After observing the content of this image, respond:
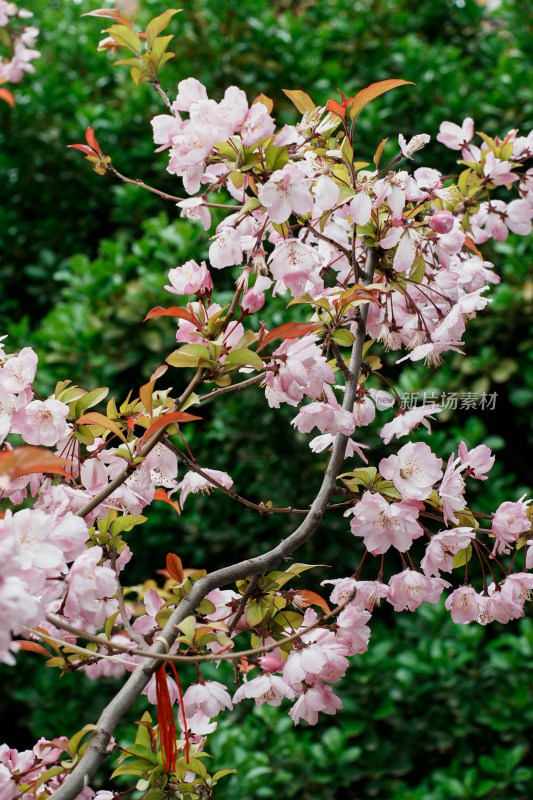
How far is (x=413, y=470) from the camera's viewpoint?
845 millimetres

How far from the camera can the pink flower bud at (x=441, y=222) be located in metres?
0.89

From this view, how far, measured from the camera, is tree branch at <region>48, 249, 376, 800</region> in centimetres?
65

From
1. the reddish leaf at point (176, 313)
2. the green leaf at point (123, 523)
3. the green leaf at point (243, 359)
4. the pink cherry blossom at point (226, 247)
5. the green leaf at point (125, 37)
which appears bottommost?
the green leaf at point (123, 523)

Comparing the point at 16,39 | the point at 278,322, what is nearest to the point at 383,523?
the point at 278,322

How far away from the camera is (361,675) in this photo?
192 cm

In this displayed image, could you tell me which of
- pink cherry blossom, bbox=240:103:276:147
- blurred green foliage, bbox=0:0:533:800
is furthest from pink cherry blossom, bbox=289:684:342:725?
blurred green foliage, bbox=0:0:533:800

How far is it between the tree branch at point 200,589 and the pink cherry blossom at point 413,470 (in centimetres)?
7

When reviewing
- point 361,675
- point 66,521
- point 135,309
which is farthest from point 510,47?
point 66,521

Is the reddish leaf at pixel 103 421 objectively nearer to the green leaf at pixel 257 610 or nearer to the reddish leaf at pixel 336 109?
the green leaf at pixel 257 610

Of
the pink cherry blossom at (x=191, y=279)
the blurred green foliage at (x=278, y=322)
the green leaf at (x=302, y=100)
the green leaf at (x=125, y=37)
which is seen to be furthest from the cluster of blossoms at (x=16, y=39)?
the pink cherry blossom at (x=191, y=279)

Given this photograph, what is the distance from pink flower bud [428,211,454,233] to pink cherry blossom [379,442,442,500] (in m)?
0.25

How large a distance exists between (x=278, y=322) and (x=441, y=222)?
1062mm

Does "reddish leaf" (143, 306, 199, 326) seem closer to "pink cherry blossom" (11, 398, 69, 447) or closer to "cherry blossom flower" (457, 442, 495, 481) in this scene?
"pink cherry blossom" (11, 398, 69, 447)

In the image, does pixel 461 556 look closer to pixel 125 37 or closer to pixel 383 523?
pixel 383 523
